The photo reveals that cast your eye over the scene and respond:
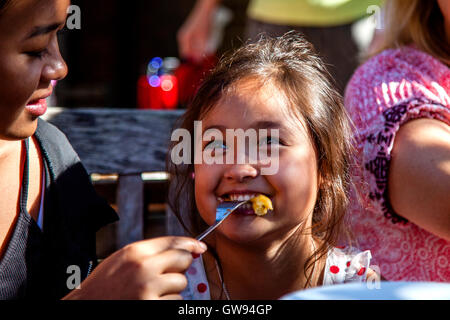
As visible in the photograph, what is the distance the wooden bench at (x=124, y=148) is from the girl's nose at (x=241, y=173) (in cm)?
50

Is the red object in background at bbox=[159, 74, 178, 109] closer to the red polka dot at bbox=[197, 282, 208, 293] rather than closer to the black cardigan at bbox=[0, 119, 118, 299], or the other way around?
the black cardigan at bbox=[0, 119, 118, 299]

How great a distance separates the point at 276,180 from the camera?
1350 millimetres

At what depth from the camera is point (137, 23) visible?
18.6 feet

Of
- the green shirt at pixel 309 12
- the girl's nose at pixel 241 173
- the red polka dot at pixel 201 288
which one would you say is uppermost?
the green shirt at pixel 309 12

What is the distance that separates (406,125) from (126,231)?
2.81 ft

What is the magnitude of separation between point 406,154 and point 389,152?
0.15ft

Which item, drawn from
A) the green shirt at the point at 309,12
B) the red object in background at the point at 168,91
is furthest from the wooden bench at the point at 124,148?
the red object in background at the point at 168,91

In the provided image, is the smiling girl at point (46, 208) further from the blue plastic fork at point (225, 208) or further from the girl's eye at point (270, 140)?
the girl's eye at point (270, 140)

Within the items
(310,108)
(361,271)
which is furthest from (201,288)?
(310,108)

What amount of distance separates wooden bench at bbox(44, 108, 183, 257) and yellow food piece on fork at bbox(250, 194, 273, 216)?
0.55m

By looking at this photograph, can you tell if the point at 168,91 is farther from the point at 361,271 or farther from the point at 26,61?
the point at 26,61

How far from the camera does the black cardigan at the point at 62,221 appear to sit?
1367mm

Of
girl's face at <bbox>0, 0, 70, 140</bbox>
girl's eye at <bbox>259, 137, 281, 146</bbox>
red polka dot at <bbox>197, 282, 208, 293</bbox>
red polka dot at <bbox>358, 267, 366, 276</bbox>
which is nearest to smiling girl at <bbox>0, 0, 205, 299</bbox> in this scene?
girl's face at <bbox>0, 0, 70, 140</bbox>

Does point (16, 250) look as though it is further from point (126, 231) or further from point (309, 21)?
point (309, 21)
